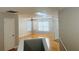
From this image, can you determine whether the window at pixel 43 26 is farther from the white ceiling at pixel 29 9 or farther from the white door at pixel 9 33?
the white door at pixel 9 33

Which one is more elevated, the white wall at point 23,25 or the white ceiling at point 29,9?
the white ceiling at point 29,9

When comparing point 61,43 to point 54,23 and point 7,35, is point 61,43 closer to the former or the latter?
point 54,23

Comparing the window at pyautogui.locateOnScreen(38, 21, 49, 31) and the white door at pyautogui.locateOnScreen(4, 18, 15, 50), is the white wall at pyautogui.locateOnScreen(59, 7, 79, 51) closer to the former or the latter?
the window at pyautogui.locateOnScreen(38, 21, 49, 31)

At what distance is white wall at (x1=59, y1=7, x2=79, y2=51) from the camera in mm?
1775

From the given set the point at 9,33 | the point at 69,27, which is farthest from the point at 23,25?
the point at 69,27

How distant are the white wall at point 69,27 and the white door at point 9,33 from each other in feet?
2.84

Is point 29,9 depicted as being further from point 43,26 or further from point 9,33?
point 9,33

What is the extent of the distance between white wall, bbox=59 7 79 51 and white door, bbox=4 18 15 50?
2.84ft

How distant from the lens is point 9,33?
6.41 feet

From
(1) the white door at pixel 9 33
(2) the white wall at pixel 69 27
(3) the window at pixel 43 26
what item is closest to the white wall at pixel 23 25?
(1) the white door at pixel 9 33

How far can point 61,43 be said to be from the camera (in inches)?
76.0

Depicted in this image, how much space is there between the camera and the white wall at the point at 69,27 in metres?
1.77

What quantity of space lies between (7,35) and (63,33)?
3.34 ft
